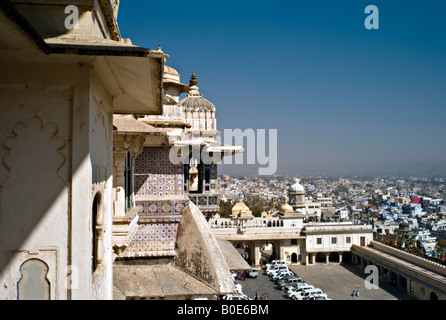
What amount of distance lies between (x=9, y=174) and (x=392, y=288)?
32129mm

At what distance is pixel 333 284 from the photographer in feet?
102

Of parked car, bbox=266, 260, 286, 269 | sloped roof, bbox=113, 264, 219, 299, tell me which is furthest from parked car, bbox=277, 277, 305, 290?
sloped roof, bbox=113, 264, 219, 299

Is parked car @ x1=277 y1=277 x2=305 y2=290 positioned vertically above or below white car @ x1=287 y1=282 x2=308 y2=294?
below

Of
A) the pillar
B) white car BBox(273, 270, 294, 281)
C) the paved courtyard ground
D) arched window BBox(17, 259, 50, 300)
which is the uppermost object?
arched window BBox(17, 259, 50, 300)

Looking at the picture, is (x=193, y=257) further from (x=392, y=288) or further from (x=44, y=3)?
(x=392, y=288)

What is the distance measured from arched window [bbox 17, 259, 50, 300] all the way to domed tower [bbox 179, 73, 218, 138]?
9.18 m

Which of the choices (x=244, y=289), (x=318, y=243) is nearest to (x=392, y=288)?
(x=318, y=243)

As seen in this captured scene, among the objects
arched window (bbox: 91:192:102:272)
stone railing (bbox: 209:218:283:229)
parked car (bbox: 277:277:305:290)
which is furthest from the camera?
stone railing (bbox: 209:218:283:229)

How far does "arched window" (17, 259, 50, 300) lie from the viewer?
272 cm

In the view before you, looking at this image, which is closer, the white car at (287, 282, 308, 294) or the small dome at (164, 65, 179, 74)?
the small dome at (164, 65, 179, 74)

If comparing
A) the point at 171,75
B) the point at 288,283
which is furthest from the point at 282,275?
the point at 171,75

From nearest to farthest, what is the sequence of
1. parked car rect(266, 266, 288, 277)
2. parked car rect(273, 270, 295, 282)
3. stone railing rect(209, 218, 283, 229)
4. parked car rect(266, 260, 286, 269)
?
parked car rect(273, 270, 295, 282) → parked car rect(266, 266, 288, 277) → stone railing rect(209, 218, 283, 229) → parked car rect(266, 260, 286, 269)

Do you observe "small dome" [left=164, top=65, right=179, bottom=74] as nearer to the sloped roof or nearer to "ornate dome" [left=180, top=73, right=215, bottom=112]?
"ornate dome" [left=180, top=73, right=215, bottom=112]

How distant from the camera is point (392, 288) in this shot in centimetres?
3028
